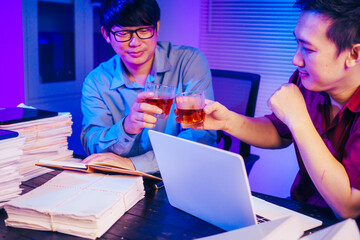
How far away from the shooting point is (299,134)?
1.35 metres

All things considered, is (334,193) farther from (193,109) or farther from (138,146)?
(138,146)

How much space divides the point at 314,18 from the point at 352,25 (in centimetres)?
13

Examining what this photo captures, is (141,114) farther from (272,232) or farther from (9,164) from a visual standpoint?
(272,232)

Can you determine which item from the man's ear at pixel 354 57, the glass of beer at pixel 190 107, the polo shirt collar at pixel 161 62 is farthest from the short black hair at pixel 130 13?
the man's ear at pixel 354 57

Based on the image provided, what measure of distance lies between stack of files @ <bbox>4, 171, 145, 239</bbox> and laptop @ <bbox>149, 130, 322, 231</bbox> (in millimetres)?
169

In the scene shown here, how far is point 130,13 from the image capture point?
1.86 metres

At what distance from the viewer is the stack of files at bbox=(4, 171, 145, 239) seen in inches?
42.8

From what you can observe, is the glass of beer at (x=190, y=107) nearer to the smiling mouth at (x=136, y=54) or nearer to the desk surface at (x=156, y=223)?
the desk surface at (x=156, y=223)

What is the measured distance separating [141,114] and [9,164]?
1.80 ft

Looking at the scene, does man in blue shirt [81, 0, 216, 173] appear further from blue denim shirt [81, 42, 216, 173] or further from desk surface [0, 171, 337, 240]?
desk surface [0, 171, 337, 240]

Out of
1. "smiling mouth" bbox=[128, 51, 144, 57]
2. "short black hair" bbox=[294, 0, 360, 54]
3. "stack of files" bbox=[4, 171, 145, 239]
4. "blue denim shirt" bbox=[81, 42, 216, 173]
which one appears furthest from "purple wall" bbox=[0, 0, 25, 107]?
Answer: "short black hair" bbox=[294, 0, 360, 54]

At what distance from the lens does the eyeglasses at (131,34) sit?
1.89 m

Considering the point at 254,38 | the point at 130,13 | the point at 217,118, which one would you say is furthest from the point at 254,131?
the point at 254,38

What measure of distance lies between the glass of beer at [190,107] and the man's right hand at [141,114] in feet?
0.37
